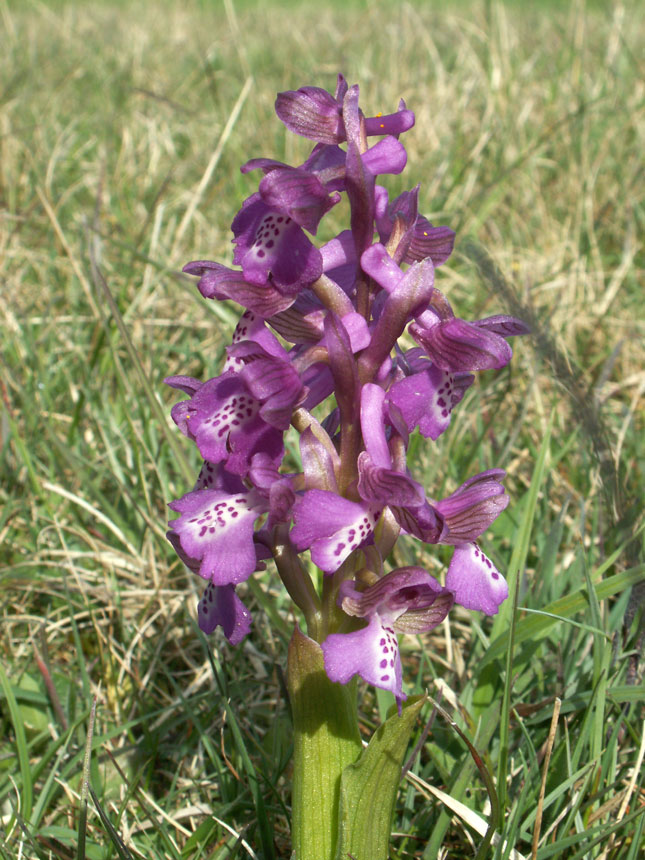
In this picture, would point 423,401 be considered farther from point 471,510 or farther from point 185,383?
point 185,383

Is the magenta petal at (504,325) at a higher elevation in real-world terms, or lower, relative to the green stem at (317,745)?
higher

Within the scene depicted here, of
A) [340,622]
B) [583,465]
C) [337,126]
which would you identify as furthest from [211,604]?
[583,465]

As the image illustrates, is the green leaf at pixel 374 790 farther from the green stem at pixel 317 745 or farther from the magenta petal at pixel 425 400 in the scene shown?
the magenta petal at pixel 425 400

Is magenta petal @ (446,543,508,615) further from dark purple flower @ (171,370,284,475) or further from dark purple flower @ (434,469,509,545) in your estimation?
dark purple flower @ (171,370,284,475)

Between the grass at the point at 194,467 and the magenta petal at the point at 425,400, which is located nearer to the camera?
the magenta petal at the point at 425,400

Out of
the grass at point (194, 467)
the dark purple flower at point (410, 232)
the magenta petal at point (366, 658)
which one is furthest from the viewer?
the grass at point (194, 467)

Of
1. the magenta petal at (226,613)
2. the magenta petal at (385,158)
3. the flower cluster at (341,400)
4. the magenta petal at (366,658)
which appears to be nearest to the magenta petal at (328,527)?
the flower cluster at (341,400)

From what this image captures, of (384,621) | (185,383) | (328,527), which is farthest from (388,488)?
(185,383)
